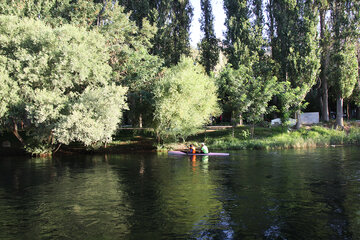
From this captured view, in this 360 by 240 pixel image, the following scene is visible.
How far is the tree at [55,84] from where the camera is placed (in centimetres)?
3106

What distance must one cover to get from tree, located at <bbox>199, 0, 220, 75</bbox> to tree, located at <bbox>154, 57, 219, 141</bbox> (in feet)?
53.8

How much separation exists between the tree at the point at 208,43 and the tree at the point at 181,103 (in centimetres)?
1640

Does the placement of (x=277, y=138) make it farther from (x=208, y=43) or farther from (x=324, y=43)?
(x=208, y=43)

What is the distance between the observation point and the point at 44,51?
32969mm

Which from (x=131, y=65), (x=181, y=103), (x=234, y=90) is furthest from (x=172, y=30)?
(x=181, y=103)

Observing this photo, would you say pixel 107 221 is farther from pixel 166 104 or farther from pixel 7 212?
pixel 166 104

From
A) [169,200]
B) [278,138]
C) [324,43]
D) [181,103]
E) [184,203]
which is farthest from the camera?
[324,43]

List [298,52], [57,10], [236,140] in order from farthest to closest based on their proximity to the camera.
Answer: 1. [298,52]
2. [236,140]
3. [57,10]

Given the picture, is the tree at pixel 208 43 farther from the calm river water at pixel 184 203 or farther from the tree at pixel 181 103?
the calm river water at pixel 184 203

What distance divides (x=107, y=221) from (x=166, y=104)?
25866mm

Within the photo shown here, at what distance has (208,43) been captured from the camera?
5500 cm

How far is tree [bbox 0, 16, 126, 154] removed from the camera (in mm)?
31062

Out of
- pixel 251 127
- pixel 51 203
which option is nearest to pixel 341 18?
pixel 251 127

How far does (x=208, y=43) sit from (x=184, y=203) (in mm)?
43895
